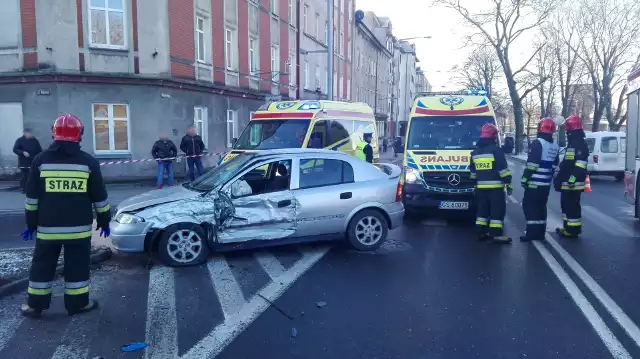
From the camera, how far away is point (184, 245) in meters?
6.94

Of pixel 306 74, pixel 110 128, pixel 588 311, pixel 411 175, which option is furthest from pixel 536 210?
pixel 306 74

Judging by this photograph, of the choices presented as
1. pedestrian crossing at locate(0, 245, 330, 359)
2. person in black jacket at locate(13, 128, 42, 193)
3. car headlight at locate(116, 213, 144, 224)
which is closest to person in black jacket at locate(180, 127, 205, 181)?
person in black jacket at locate(13, 128, 42, 193)

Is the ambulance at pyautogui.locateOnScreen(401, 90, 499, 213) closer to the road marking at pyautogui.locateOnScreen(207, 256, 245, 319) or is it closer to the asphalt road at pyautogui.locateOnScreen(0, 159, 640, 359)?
the asphalt road at pyautogui.locateOnScreen(0, 159, 640, 359)

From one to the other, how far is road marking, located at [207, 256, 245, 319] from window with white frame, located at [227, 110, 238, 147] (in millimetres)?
16191

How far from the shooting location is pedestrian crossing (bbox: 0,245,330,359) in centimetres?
445

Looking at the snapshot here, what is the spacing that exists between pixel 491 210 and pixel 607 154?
1363 centimetres

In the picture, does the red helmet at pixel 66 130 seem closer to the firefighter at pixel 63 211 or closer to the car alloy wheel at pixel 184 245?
the firefighter at pixel 63 211

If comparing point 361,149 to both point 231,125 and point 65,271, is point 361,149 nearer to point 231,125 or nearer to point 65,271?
point 65,271

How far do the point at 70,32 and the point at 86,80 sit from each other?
1495 mm

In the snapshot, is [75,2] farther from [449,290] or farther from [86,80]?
[449,290]

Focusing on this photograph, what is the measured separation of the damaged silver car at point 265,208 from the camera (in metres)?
6.86

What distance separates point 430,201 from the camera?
990cm

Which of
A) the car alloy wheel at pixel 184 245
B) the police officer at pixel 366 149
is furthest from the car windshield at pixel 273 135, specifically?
the car alloy wheel at pixel 184 245

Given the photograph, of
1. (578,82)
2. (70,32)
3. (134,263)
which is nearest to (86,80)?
(70,32)
